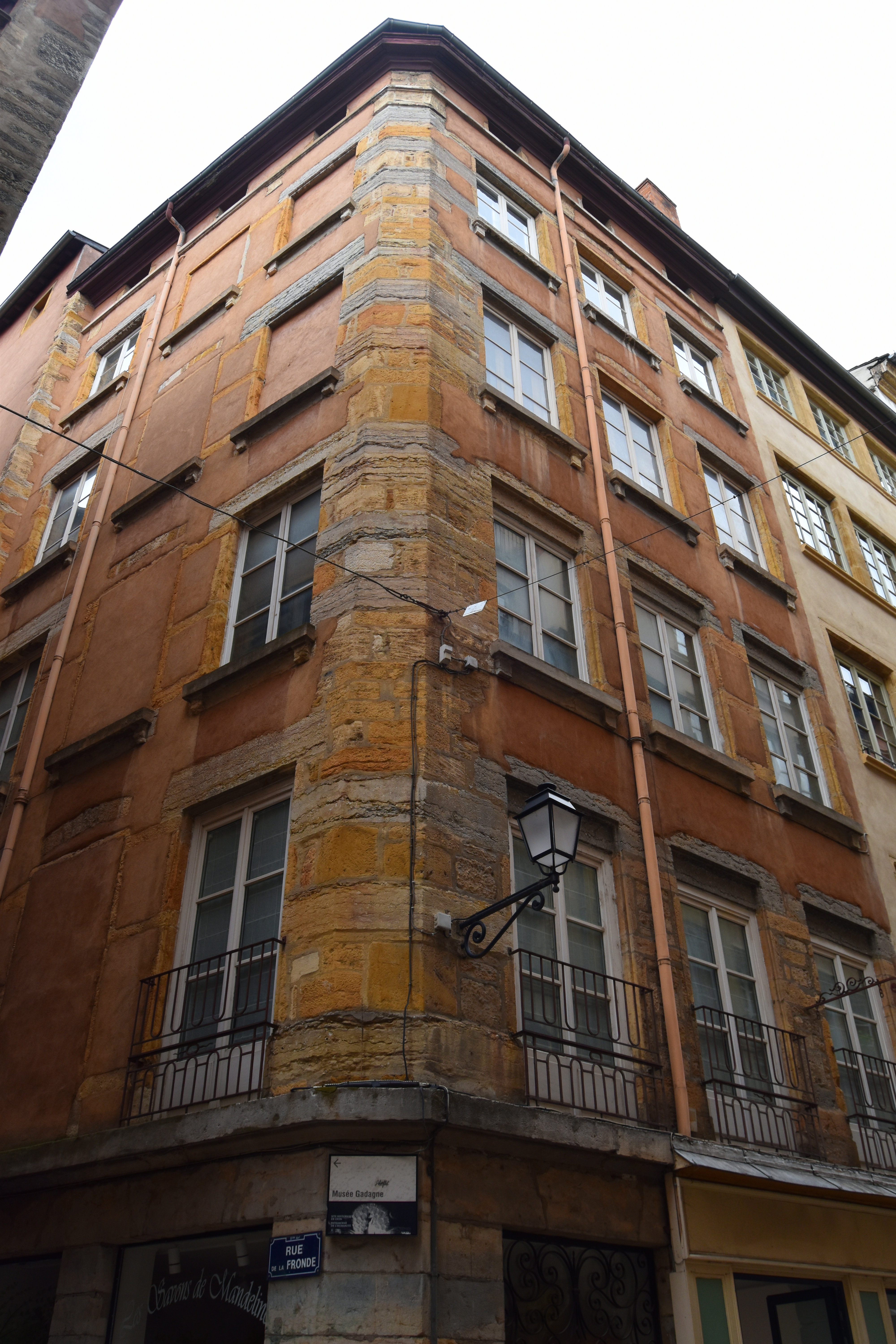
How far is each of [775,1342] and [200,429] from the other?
10.0 m

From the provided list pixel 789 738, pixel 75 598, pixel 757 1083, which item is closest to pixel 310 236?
pixel 75 598

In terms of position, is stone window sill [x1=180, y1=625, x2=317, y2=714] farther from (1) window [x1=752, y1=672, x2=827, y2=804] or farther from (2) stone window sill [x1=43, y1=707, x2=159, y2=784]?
(1) window [x1=752, y1=672, x2=827, y2=804]

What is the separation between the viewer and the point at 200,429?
1159 cm

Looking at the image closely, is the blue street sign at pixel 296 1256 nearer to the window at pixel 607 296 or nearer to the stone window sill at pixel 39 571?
the stone window sill at pixel 39 571

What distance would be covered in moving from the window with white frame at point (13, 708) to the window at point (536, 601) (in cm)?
539

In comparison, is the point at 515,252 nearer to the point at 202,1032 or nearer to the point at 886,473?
the point at 202,1032

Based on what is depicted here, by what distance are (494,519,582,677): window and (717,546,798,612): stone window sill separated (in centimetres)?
302

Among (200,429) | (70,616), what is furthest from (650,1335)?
(200,429)

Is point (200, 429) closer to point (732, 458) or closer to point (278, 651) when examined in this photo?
point (278, 651)

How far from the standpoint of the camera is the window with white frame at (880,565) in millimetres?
16094

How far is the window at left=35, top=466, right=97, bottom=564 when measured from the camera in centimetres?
1294

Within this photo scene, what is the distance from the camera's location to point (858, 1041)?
32.2 feet

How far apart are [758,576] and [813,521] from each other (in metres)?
3.59

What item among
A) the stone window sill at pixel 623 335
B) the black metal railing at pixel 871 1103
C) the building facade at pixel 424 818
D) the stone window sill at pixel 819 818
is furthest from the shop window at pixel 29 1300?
the stone window sill at pixel 623 335
